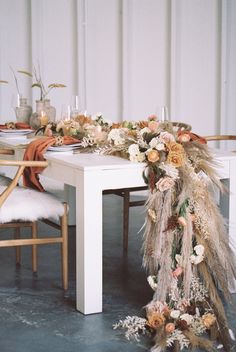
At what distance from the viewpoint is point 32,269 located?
4453 millimetres

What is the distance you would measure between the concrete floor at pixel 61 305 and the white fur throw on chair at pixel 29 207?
45 centimetres

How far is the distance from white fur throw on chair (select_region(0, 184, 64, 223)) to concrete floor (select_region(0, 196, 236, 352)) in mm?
450

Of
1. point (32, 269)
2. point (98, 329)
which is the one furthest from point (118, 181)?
point (32, 269)

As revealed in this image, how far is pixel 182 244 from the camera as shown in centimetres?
352

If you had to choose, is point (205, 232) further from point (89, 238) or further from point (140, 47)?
point (140, 47)

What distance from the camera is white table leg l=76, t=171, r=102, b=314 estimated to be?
3545 millimetres

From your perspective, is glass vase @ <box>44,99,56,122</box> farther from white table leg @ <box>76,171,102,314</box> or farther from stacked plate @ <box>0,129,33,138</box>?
white table leg @ <box>76,171,102,314</box>

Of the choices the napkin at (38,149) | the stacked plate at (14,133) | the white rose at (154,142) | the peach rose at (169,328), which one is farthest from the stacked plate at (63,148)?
the peach rose at (169,328)

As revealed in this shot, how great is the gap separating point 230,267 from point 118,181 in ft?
2.34

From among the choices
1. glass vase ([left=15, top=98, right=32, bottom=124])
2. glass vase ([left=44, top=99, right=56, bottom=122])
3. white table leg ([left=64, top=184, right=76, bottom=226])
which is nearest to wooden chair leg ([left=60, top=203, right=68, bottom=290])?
glass vase ([left=44, top=99, right=56, bottom=122])

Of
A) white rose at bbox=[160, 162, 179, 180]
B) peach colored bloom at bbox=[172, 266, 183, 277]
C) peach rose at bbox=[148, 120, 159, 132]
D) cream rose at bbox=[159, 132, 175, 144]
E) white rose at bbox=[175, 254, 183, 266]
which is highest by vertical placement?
peach rose at bbox=[148, 120, 159, 132]

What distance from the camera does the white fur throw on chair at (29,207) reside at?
3.83 metres

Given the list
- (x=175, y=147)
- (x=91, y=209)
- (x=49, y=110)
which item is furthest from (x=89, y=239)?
(x=49, y=110)

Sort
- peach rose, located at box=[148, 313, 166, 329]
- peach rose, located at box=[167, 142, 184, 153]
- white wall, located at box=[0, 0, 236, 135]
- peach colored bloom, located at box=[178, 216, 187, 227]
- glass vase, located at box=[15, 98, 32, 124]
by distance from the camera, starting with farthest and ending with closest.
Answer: white wall, located at box=[0, 0, 236, 135], glass vase, located at box=[15, 98, 32, 124], peach rose, located at box=[167, 142, 184, 153], peach colored bloom, located at box=[178, 216, 187, 227], peach rose, located at box=[148, 313, 166, 329]
